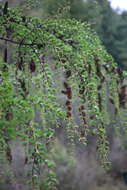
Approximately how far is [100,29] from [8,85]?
59.1ft

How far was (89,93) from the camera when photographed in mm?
1686

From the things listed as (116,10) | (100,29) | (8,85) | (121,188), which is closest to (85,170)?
(121,188)

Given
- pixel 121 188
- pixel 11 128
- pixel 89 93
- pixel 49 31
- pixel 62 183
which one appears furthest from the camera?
pixel 121 188

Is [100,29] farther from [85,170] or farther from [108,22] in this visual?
[85,170]

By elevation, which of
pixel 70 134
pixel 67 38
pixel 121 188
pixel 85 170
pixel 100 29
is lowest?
pixel 121 188

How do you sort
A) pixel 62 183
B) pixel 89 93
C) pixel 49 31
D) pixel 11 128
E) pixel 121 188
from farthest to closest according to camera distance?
pixel 121 188 → pixel 62 183 → pixel 49 31 → pixel 89 93 → pixel 11 128

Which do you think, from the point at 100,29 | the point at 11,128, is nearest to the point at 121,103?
the point at 11,128

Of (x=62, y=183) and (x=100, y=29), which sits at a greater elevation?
(x=100, y=29)

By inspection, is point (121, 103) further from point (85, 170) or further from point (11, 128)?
point (85, 170)

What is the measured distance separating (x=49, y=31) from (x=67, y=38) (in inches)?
4.3

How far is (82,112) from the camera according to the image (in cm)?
176

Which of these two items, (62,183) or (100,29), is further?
(100,29)

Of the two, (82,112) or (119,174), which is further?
(119,174)

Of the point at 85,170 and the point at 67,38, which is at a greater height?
the point at 67,38
